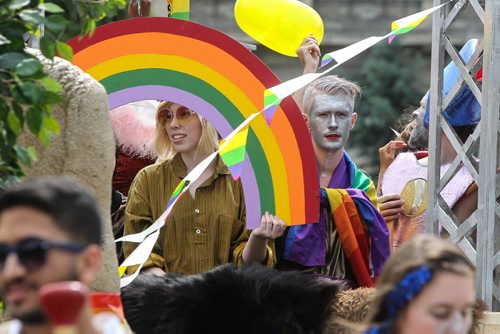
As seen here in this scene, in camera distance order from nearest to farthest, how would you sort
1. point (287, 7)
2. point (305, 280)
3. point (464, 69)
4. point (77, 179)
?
1. point (77, 179)
2. point (305, 280)
3. point (464, 69)
4. point (287, 7)

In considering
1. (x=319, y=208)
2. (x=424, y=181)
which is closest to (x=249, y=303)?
(x=319, y=208)

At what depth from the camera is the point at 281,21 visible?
6.18 m

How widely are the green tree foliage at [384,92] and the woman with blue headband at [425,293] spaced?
17.7 metres

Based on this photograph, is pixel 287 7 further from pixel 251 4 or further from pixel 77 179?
pixel 77 179

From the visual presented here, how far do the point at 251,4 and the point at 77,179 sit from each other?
2554 mm

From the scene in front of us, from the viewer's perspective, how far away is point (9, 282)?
277 cm

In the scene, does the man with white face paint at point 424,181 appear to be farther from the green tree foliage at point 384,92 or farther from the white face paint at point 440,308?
the green tree foliage at point 384,92

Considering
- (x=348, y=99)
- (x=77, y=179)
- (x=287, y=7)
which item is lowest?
(x=77, y=179)

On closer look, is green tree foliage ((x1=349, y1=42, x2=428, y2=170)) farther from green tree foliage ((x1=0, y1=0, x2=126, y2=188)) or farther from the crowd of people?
green tree foliage ((x1=0, y1=0, x2=126, y2=188))

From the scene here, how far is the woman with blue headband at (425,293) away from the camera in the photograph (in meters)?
3.14

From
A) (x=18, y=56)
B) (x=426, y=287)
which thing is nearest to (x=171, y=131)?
(x=18, y=56)

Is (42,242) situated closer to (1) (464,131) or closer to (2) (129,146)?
(1) (464,131)

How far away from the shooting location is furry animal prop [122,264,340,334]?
14.6 ft

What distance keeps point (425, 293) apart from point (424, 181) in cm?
314
